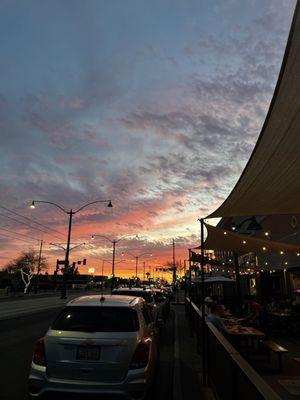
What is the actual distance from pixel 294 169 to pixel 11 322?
16707mm

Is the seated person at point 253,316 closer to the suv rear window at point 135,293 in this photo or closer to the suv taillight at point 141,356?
the suv rear window at point 135,293

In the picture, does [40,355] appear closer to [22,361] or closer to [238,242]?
[22,361]

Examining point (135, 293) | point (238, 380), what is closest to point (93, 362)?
point (238, 380)

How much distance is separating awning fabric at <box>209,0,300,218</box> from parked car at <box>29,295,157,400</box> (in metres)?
3.62

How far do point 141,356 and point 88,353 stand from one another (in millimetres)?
724

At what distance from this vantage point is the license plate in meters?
5.15

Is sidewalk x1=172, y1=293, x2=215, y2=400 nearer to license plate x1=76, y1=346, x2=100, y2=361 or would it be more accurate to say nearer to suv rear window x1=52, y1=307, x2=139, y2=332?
suv rear window x1=52, y1=307, x2=139, y2=332

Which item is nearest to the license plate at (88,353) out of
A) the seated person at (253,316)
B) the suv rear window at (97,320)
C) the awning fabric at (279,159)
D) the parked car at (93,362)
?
the parked car at (93,362)

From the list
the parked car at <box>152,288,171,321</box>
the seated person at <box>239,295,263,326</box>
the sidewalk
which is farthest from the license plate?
the parked car at <box>152,288,171,321</box>

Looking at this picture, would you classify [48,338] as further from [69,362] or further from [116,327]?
[116,327]

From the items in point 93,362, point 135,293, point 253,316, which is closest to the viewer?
point 93,362

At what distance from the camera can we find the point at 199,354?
10820mm

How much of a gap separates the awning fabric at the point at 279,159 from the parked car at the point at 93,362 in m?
3.62

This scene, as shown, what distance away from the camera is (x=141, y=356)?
5297 millimetres
